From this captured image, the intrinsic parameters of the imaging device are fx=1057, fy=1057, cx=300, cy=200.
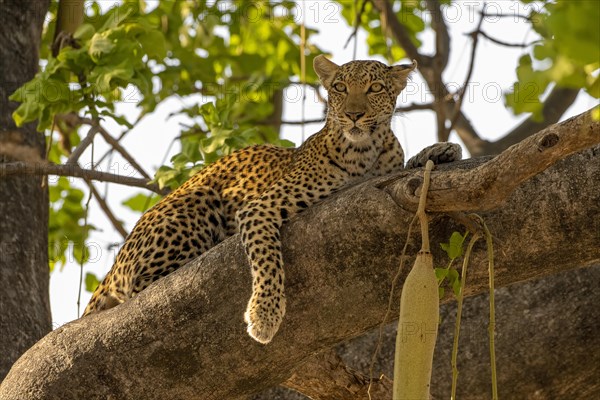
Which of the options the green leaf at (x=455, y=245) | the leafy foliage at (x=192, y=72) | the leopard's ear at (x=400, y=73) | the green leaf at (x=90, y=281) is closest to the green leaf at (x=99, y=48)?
the leafy foliage at (x=192, y=72)

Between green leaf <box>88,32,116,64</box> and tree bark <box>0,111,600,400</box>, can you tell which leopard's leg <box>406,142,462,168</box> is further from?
green leaf <box>88,32,116,64</box>

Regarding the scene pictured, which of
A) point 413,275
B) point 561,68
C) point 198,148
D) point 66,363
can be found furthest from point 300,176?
point 561,68

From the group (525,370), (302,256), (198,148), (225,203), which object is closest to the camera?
(302,256)

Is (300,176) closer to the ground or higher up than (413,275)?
higher up

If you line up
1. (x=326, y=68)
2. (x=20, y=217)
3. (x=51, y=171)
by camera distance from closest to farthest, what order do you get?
(x=51, y=171) < (x=20, y=217) < (x=326, y=68)

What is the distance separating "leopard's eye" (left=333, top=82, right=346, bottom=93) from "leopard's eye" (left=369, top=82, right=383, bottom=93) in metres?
0.15

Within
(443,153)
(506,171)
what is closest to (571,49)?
(506,171)

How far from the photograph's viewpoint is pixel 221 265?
4.14 metres

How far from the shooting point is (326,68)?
6.28 metres

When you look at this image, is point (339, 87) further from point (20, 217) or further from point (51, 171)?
point (20, 217)

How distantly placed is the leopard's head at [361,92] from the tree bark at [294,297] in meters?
1.60

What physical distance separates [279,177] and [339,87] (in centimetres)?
62

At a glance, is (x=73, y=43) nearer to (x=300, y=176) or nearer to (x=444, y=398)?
(x=300, y=176)

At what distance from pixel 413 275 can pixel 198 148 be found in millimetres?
4030
